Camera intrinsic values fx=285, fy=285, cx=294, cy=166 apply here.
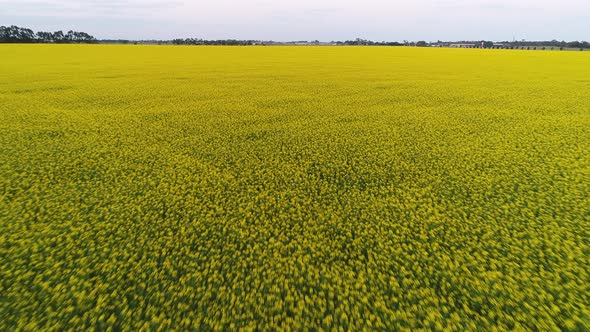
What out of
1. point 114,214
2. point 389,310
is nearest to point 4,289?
point 114,214

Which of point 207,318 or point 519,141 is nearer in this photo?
point 207,318

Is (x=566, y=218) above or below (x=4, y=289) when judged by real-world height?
above

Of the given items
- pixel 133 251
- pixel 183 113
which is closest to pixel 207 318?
pixel 133 251

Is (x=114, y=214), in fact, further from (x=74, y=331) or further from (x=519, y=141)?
(x=519, y=141)

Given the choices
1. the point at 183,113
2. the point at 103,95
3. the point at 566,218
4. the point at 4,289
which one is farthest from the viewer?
the point at 103,95

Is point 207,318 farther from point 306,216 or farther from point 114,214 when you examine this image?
point 114,214

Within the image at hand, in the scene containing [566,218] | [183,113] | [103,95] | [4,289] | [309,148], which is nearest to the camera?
[4,289]

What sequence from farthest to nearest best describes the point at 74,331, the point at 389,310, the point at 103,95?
the point at 103,95, the point at 389,310, the point at 74,331
